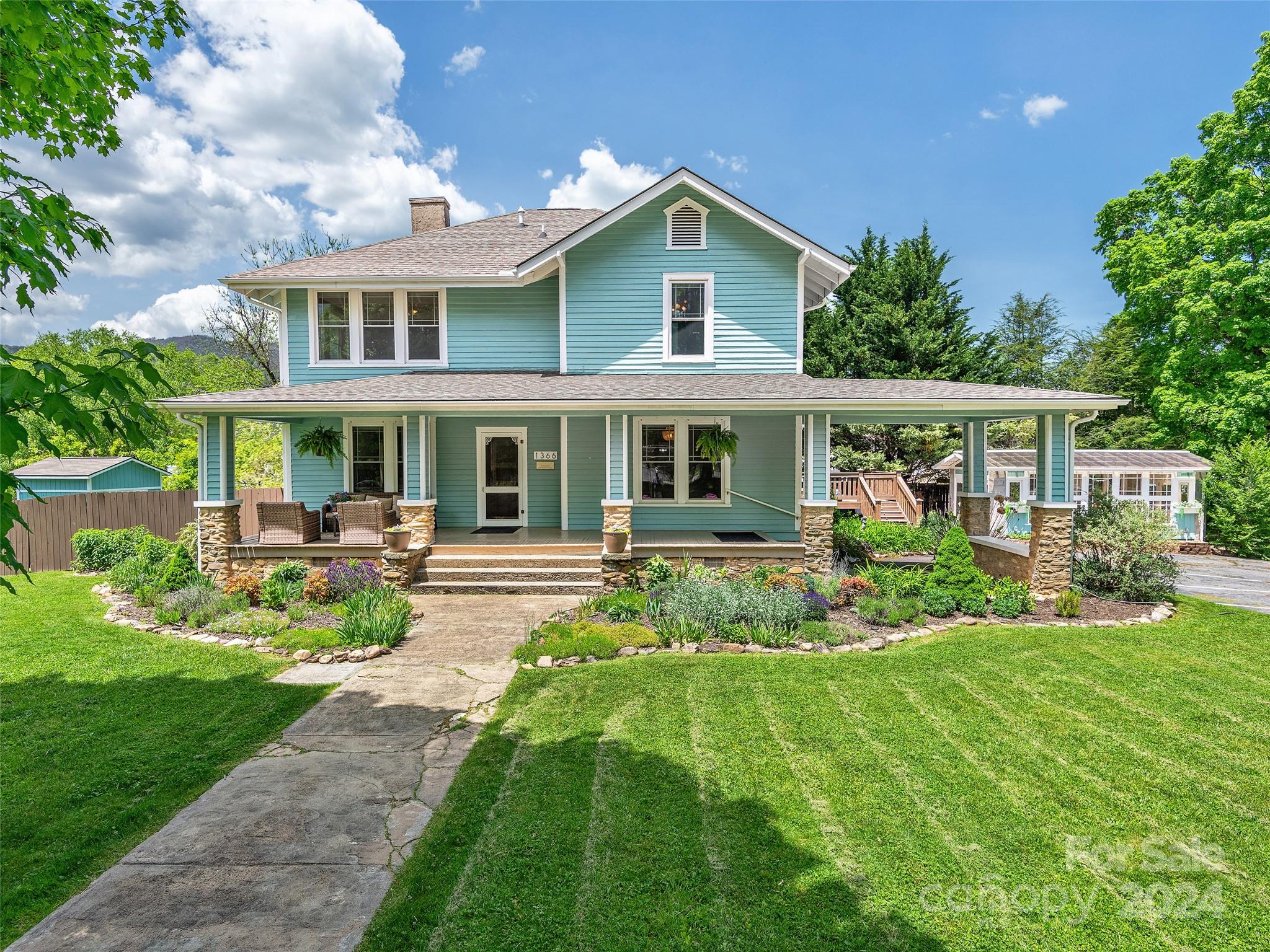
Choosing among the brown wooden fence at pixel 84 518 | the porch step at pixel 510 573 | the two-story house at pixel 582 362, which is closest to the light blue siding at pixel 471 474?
the two-story house at pixel 582 362

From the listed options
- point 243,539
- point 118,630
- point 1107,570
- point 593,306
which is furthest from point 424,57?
point 1107,570

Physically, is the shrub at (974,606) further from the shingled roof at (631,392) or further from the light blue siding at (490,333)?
the light blue siding at (490,333)

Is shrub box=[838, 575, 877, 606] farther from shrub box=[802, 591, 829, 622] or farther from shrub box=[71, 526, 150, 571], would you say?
shrub box=[71, 526, 150, 571]

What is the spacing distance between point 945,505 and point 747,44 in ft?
51.8

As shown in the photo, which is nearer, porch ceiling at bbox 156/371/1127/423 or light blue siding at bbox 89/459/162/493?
porch ceiling at bbox 156/371/1127/423

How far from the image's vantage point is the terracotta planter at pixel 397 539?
10031 millimetres

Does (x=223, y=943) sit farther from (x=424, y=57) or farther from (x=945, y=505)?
(x=945, y=505)

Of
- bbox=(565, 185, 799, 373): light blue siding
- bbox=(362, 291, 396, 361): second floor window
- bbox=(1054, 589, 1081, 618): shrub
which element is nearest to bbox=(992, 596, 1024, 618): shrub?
bbox=(1054, 589, 1081, 618): shrub

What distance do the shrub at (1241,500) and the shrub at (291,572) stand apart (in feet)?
70.9

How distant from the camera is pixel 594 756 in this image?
4520mm

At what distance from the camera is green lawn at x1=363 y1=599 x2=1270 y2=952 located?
9.46ft

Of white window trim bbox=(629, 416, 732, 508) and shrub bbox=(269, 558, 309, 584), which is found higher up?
white window trim bbox=(629, 416, 732, 508)

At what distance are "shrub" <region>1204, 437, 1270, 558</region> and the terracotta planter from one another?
19944 millimetres

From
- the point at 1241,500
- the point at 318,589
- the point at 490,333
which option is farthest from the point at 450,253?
the point at 1241,500
